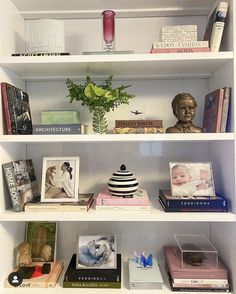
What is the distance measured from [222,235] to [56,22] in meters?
1.17

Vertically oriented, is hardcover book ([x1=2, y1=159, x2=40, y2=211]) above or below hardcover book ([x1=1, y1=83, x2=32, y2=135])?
below

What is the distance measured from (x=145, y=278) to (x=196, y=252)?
256mm

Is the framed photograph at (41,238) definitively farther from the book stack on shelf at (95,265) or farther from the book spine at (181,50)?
the book spine at (181,50)

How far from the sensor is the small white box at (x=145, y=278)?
1083 mm

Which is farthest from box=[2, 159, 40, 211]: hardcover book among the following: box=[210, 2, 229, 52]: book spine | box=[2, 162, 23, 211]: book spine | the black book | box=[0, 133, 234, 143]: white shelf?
box=[210, 2, 229, 52]: book spine

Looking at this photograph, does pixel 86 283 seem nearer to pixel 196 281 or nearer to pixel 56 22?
pixel 196 281

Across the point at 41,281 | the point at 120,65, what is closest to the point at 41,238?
the point at 41,281

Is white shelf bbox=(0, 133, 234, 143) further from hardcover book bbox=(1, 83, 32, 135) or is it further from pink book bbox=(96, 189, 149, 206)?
pink book bbox=(96, 189, 149, 206)

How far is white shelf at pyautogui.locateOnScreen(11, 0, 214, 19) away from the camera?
121 centimetres

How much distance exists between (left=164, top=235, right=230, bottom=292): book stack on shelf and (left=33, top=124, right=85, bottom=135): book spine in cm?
69

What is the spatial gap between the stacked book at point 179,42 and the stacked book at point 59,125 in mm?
425

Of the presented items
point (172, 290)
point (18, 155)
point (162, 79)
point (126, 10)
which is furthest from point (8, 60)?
point (172, 290)

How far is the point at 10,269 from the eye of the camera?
3.85 ft

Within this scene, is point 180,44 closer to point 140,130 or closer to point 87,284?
point 140,130
